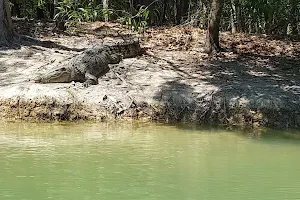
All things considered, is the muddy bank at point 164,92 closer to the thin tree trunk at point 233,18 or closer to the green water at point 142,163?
the green water at point 142,163

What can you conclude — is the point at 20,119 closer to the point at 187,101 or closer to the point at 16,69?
the point at 16,69

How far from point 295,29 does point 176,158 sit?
9.58 metres

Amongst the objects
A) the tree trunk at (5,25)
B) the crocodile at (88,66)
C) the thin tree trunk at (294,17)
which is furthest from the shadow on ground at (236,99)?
the thin tree trunk at (294,17)

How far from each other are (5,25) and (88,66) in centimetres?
258

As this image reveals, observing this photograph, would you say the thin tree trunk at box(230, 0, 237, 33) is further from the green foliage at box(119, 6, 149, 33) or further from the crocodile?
the green foliage at box(119, 6, 149, 33)

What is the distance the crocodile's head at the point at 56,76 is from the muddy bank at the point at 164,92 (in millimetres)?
148

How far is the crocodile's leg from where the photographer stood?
308 inches

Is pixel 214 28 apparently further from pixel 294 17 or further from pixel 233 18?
pixel 233 18

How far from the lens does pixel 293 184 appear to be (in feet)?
14.5

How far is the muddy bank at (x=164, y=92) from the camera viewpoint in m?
7.16

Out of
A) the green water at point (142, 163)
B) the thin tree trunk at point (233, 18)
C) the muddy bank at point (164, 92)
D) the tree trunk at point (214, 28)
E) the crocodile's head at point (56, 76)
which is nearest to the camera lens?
the green water at point (142, 163)

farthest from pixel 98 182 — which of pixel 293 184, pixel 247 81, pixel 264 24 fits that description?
pixel 264 24

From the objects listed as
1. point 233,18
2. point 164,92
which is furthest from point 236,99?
point 233,18

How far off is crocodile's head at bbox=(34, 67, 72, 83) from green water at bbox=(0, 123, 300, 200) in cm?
105
